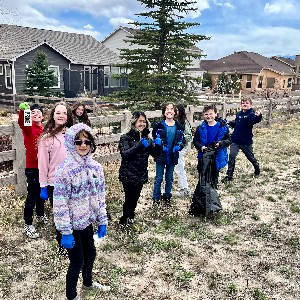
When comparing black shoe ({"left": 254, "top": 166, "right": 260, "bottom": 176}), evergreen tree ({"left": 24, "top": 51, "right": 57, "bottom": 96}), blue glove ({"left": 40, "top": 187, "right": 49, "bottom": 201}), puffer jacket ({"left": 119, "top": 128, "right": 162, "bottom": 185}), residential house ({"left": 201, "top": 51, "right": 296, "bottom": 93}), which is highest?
residential house ({"left": 201, "top": 51, "right": 296, "bottom": 93})

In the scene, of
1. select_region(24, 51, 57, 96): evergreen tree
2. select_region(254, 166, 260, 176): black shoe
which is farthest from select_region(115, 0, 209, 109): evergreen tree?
select_region(24, 51, 57, 96): evergreen tree

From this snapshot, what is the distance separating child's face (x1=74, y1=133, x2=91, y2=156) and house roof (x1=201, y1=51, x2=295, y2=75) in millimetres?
47582

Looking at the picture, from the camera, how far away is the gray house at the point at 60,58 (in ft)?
87.9

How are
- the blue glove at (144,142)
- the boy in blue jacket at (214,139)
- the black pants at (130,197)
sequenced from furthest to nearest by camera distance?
the boy in blue jacket at (214,139), the black pants at (130,197), the blue glove at (144,142)

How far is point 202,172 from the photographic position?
5840mm

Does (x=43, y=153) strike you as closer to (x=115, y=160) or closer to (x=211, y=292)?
(x=211, y=292)

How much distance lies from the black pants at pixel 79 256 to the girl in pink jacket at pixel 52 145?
1.18 metres

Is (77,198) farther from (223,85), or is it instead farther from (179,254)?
(223,85)

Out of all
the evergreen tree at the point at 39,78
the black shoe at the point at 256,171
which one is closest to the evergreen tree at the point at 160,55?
the black shoe at the point at 256,171

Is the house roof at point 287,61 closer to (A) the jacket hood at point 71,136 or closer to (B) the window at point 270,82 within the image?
(B) the window at point 270,82

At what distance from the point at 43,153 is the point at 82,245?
58.0 inches

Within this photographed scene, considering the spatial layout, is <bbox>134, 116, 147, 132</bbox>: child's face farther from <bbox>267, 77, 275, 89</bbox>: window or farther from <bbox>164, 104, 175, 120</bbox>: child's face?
<bbox>267, 77, 275, 89</bbox>: window

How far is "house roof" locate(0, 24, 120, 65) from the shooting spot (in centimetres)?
2733

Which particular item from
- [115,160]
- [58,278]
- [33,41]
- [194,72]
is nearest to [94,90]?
[33,41]
